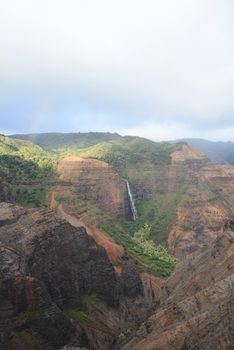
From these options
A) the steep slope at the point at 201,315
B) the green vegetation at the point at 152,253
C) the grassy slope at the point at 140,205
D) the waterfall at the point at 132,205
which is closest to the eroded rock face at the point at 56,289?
the steep slope at the point at 201,315

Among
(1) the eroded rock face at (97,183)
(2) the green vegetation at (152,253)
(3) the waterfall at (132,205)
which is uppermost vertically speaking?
(1) the eroded rock face at (97,183)

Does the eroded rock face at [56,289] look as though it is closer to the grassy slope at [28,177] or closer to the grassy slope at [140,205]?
the grassy slope at [140,205]

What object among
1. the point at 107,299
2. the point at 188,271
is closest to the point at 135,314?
the point at 107,299

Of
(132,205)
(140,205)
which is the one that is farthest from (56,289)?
(140,205)

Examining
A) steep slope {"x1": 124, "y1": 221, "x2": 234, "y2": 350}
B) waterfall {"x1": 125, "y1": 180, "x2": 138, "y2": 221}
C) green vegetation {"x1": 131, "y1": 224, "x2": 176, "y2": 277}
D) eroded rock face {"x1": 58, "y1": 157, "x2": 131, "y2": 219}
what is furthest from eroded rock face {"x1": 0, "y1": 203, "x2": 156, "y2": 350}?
waterfall {"x1": 125, "y1": 180, "x2": 138, "y2": 221}

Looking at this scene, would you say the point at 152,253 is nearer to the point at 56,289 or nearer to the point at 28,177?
the point at 28,177

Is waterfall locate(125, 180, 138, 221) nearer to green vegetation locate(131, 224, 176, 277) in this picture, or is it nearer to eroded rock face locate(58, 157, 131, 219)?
eroded rock face locate(58, 157, 131, 219)

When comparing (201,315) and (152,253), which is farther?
(152,253)
